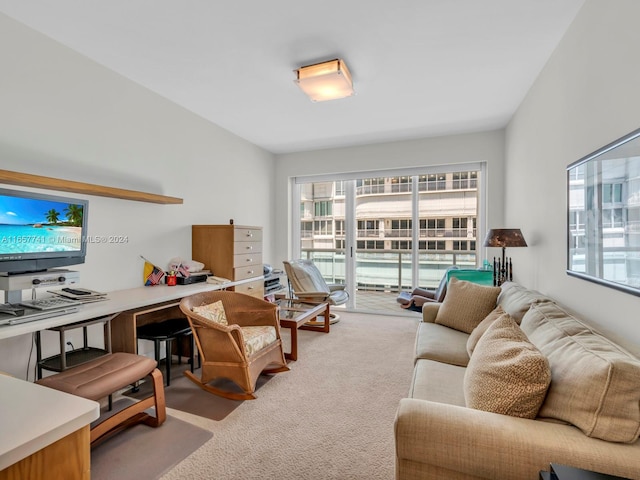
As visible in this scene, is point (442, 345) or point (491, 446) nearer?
point (491, 446)

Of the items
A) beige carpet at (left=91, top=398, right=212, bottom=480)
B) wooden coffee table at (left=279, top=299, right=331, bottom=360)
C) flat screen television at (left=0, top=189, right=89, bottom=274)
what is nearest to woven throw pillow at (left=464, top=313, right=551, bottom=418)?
beige carpet at (left=91, top=398, right=212, bottom=480)

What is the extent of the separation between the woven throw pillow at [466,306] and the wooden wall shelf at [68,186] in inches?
108

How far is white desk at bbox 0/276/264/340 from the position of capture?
173 centimetres

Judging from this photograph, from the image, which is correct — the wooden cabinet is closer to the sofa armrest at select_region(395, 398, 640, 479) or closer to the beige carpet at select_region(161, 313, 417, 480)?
the beige carpet at select_region(161, 313, 417, 480)

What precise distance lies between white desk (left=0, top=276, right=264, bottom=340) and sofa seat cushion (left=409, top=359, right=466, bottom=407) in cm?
197

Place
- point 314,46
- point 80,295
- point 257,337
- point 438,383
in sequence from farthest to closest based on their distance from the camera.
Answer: point 257,337
point 314,46
point 80,295
point 438,383

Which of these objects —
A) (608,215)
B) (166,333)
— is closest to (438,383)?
(608,215)

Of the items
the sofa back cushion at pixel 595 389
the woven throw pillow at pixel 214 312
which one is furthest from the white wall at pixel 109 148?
the sofa back cushion at pixel 595 389

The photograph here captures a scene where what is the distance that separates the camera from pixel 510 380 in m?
1.23

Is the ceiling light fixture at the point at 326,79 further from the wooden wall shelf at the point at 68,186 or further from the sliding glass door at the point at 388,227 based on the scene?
the sliding glass door at the point at 388,227

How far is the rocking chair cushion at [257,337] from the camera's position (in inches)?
96.9

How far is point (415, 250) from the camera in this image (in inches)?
190

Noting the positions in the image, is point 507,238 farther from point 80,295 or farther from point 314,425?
point 80,295

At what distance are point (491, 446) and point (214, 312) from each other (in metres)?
2.24
